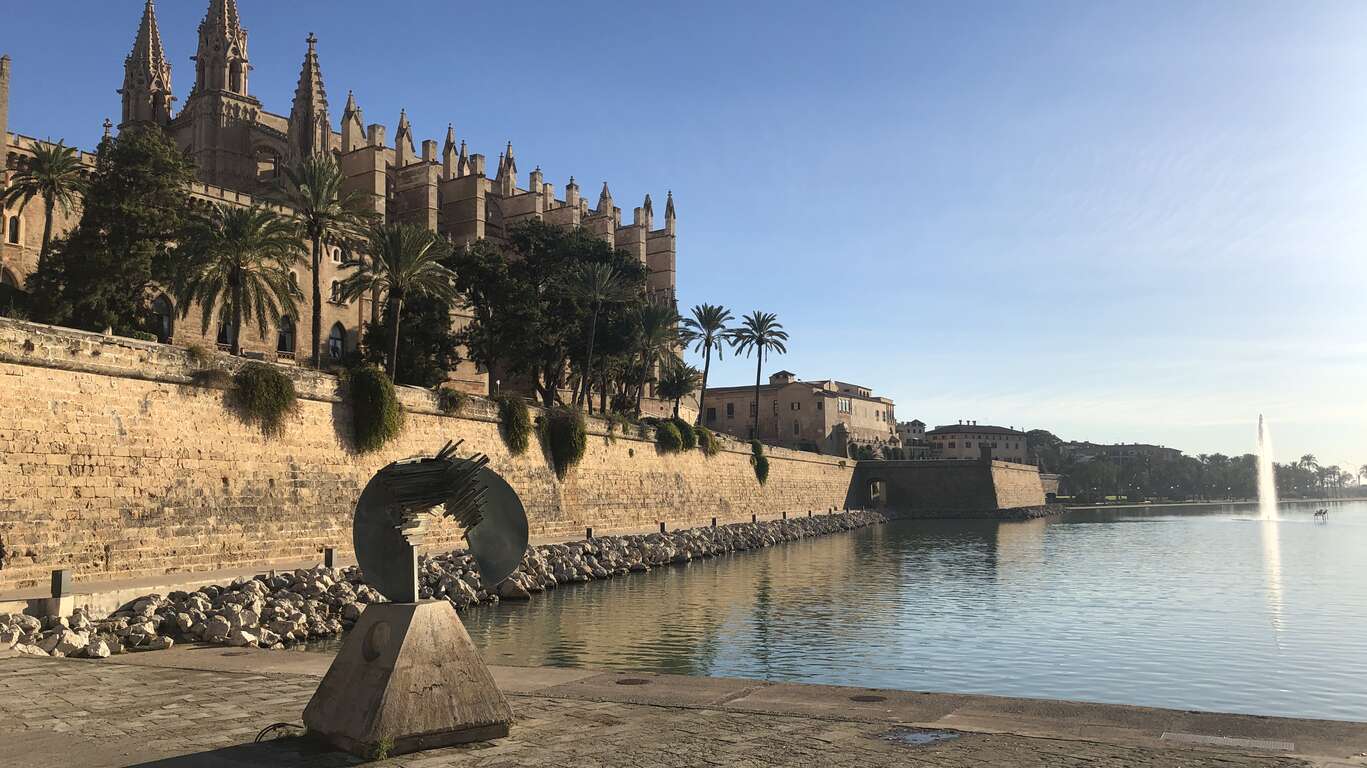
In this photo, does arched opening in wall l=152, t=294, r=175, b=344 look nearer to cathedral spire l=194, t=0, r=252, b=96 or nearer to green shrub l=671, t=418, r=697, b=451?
green shrub l=671, t=418, r=697, b=451

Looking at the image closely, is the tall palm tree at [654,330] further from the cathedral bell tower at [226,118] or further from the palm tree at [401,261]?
the cathedral bell tower at [226,118]

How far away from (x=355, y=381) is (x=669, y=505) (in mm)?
20266

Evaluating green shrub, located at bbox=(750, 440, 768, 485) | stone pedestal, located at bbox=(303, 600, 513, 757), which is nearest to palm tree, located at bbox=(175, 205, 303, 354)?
stone pedestal, located at bbox=(303, 600, 513, 757)

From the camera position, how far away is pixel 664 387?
74000 mm

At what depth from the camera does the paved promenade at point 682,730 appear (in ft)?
21.0

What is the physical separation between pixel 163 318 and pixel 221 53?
94.0ft

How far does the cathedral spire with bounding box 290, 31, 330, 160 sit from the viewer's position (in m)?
62.2

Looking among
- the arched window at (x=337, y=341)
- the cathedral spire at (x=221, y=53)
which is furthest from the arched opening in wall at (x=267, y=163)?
the arched window at (x=337, y=341)

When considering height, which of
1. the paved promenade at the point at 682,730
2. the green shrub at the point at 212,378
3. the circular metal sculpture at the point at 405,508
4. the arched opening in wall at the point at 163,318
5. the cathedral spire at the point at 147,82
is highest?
the cathedral spire at the point at 147,82

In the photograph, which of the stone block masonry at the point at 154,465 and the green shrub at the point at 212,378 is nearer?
the stone block masonry at the point at 154,465

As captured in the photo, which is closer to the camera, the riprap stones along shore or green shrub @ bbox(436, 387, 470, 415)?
the riprap stones along shore

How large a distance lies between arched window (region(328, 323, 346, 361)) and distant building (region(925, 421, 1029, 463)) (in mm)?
95117

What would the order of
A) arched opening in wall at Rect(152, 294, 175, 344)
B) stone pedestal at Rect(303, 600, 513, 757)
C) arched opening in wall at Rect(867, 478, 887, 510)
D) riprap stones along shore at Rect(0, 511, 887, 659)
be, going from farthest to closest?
arched opening in wall at Rect(867, 478, 887, 510)
arched opening in wall at Rect(152, 294, 175, 344)
riprap stones along shore at Rect(0, 511, 887, 659)
stone pedestal at Rect(303, 600, 513, 757)

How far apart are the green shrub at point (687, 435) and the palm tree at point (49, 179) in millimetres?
25527
